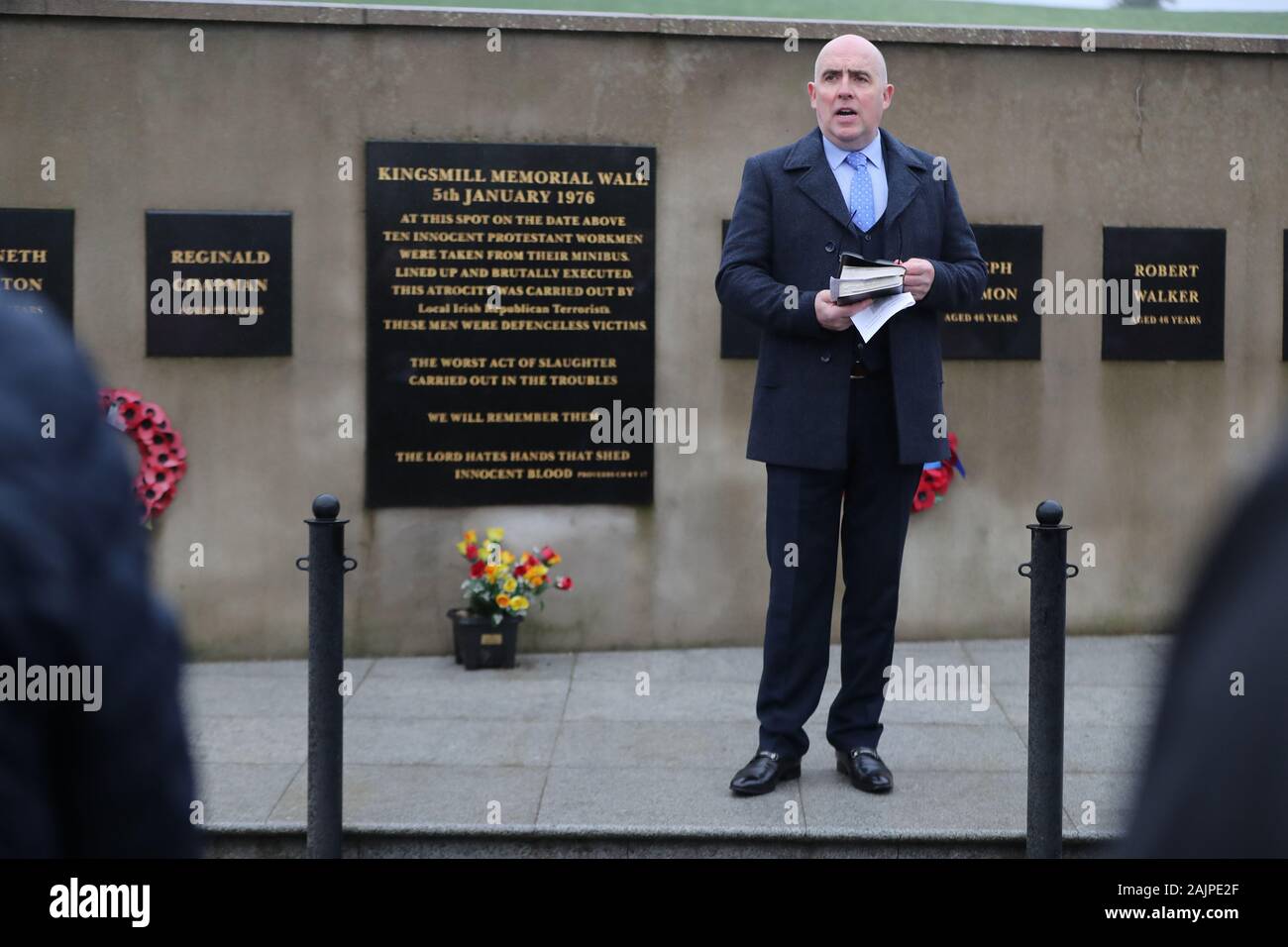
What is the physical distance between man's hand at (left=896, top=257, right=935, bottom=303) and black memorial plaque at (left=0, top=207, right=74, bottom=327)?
3844mm

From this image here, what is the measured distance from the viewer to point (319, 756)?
4.14 metres

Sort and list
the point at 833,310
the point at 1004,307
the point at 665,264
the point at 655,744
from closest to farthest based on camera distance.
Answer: the point at 833,310
the point at 655,744
the point at 665,264
the point at 1004,307

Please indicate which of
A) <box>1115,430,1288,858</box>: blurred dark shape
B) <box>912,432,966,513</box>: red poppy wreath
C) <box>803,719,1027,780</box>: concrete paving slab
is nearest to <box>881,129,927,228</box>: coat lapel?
<box>803,719,1027,780</box>: concrete paving slab

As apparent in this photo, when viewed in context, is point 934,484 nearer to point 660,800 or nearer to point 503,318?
point 503,318

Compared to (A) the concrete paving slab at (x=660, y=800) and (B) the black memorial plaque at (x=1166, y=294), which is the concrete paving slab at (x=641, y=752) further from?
(B) the black memorial plaque at (x=1166, y=294)

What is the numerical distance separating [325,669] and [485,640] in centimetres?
239

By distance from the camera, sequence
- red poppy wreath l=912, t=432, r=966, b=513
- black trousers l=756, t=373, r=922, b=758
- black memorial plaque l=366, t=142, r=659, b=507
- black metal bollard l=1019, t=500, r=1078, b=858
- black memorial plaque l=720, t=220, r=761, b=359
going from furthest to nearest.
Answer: red poppy wreath l=912, t=432, r=966, b=513
black memorial plaque l=720, t=220, r=761, b=359
black memorial plaque l=366, t=142, r=659, b=507
black trousers l=756, t=373, r=922, b=758
black metal bollard l=1019, t=500, r=1078, b=858

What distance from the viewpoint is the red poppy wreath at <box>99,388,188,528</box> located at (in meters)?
6.56

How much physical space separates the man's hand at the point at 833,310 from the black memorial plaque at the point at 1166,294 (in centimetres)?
285

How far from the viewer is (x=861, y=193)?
4699mm

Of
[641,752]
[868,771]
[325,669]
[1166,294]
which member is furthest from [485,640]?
[1166,294]

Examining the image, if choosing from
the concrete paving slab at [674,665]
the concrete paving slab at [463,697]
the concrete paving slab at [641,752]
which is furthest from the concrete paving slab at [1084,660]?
the concrete paving slab at [463,697]

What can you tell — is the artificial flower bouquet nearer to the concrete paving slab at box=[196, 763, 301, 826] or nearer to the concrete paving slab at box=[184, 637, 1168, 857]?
the concrete paving slab at box=[184, 637, 1168, 857]

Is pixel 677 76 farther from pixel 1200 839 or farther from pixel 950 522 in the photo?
pixel 1200 839
